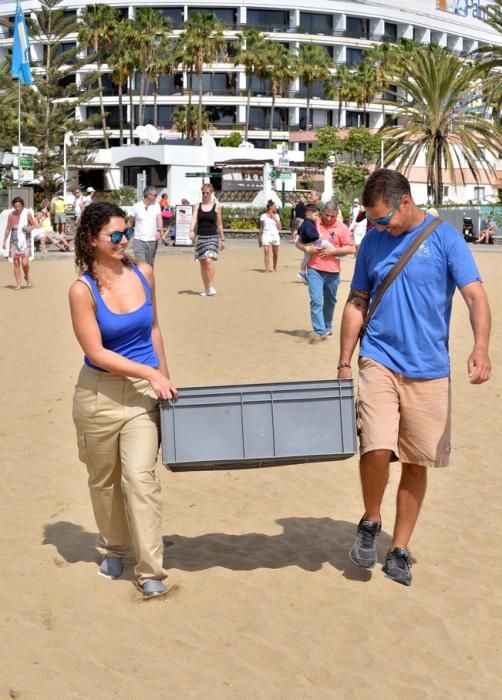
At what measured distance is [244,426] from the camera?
14.8 feet

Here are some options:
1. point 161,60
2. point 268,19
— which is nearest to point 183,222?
point 161,60

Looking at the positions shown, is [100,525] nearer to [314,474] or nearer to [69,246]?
[314,474]

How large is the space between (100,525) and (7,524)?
1.15 m

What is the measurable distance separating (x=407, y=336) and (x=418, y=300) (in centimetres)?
16

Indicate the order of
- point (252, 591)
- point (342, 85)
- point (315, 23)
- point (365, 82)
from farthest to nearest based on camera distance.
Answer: point (315, 23) → point (342, 85) → point (365, 82) → point (252, 591)

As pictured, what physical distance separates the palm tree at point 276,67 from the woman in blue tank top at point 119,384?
8018 cm

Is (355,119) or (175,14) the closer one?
(175,14)

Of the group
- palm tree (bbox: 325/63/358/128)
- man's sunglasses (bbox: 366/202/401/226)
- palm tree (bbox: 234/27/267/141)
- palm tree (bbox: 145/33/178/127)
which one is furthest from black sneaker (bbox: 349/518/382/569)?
palm tree (bbox: 325/63/358/128)

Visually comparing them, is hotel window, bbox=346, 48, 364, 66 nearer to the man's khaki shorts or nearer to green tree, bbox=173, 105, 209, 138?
green tree, bbox=173, 105, 209, 138

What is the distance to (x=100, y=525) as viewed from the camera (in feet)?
16.1

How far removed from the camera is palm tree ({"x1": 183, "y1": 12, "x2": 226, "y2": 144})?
80375mm

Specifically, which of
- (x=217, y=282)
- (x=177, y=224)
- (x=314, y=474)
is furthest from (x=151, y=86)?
(x=314, y=474)

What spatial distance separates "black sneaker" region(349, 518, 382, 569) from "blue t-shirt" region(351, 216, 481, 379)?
73 centimetres

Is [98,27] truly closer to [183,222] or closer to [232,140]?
[232,140]
